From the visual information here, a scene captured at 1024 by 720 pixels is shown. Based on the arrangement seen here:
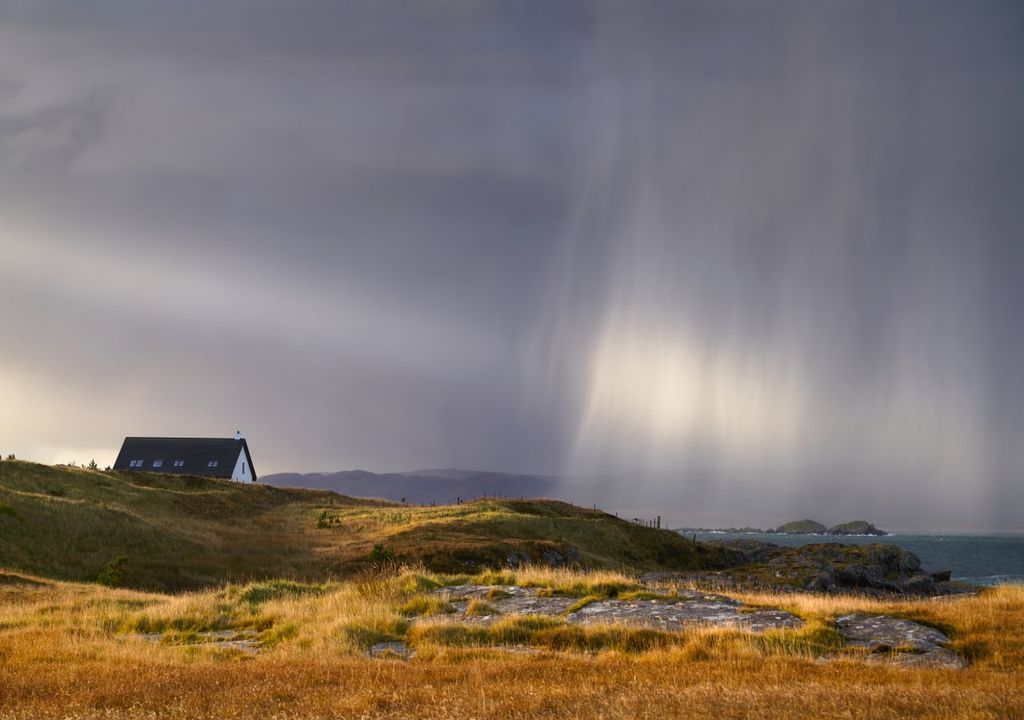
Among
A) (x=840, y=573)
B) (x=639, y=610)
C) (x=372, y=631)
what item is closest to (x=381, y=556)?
(x=372, y=631)

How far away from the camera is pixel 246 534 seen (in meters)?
57.2

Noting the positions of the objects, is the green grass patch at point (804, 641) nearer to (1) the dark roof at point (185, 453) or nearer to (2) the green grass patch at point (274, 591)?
(2) the green grass patch at point (274, 591)

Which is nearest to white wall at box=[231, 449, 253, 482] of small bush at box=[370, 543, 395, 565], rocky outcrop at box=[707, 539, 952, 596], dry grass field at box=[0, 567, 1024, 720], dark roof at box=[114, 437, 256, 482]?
dark roof at box=[114, 437, 256, 482]

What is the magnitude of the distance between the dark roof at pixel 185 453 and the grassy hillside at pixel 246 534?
18.1m

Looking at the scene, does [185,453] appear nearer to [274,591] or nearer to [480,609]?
[274,591]

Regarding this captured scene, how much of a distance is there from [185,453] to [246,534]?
52435 millimetres

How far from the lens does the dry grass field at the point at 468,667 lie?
25.9 ft

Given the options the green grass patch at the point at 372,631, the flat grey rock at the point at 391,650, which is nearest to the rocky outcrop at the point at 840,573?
the green grass patch at the point at 372,631

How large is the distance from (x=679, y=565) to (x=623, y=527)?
314 inches

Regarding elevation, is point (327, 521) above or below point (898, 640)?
below

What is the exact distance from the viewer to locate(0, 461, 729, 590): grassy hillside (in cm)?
3956

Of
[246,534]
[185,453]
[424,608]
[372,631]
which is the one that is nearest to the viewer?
[372,631]

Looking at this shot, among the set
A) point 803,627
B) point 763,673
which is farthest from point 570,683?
point 803,627

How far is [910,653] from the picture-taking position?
1302 cm
